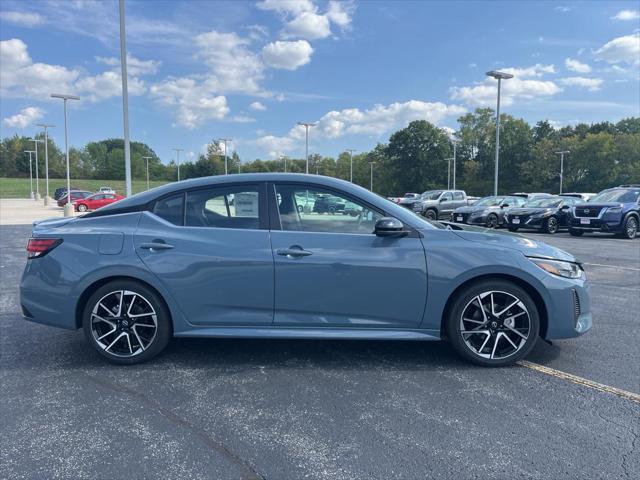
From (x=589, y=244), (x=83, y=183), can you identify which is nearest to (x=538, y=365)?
(x=589, y=244)

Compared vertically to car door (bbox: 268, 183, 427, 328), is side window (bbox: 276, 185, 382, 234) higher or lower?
higher

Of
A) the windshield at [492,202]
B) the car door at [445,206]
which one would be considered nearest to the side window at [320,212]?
the windshield at [492,202]

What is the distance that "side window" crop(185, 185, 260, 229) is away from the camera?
388 cm

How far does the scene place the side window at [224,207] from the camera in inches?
153

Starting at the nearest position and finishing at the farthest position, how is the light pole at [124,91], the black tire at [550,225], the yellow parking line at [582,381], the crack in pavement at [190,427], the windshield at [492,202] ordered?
the crack in pavement at [190,427]
the yellow parking line at [582,381]
the light pole at [124,91]
the black tire at [550,225]
the windshield at [492,202]

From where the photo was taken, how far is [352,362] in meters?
3.97

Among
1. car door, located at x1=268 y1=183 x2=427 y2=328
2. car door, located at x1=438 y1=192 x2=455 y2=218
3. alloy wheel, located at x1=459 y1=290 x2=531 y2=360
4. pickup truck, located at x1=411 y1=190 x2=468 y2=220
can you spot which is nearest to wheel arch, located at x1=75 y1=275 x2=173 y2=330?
car door, located at x1=268 y1=183 x2=427 y2=328

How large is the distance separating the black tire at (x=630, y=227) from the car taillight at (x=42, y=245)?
16.5 metres

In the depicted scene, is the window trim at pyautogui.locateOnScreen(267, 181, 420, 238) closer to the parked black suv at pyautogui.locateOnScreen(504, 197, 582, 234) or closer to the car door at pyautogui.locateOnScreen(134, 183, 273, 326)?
the car door at pyautogui.locateOnScreen(134, 183, 273, 326)

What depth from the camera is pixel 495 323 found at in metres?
3.77

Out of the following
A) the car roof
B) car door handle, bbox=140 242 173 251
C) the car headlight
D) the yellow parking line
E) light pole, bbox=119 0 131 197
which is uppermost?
light pole, bbox=119 0 131 197

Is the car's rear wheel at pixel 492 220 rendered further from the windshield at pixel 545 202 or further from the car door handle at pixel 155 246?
the car door handle at pixel 155 246

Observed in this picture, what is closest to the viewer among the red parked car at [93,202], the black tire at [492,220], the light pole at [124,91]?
the light pole at [124,91]

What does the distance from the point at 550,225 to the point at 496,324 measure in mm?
16224
